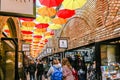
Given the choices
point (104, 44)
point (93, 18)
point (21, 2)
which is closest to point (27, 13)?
point (21, 2)

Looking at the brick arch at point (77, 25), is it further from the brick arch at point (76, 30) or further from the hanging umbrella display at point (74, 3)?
the hanging umbrella display at point (74, 3)

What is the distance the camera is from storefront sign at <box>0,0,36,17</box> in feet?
14.4

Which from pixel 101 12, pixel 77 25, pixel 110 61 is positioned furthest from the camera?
pixel 77 25

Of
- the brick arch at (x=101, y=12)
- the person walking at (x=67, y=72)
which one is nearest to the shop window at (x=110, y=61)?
the person walking at (x=67, y=72)

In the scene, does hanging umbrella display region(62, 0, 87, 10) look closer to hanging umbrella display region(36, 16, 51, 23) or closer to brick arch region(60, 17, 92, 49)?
brick arch region(60, 17, 92, 49)

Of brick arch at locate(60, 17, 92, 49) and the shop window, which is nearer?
the shop window

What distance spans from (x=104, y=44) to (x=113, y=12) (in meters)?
1.27

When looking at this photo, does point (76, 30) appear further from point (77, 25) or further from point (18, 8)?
point (18, 8)

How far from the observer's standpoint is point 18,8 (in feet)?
14.8

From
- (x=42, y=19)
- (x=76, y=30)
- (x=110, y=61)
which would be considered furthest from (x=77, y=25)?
(x=110, y=61)

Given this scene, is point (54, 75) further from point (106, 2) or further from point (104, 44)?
point (106, 2)

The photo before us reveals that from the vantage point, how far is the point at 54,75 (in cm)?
1188

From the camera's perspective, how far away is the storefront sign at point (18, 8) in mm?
4383

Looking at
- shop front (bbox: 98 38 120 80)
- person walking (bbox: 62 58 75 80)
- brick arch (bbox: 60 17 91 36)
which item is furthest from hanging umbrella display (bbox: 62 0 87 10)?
person walking (bbox: 62 58 75 80)
